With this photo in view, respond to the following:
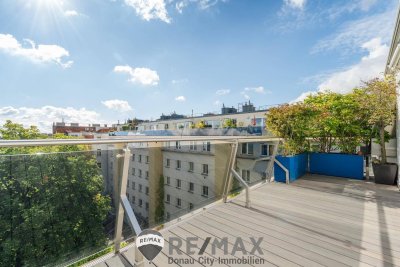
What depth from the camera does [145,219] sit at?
2395mm

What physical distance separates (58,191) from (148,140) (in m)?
0.91

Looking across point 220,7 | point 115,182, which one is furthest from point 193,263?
point 220,7

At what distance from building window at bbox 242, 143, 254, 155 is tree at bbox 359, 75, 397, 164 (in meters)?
3.15

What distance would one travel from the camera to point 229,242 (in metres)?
2.36

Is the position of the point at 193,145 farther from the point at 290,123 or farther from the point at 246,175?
the point at 290,123

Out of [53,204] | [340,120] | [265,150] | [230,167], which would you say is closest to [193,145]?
[230,167]

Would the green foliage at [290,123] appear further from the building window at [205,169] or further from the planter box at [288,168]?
the building window at [205,169]

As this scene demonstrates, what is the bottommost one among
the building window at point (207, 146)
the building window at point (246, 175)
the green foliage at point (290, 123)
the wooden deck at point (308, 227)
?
the wooden deck at point (308, 227)

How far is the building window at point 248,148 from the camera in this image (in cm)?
400

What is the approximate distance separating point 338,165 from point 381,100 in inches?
75.8

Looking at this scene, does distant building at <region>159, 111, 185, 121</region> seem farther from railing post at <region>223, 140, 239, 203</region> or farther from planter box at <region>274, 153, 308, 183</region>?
railing post at <region>223, 140, 239, 203</region>

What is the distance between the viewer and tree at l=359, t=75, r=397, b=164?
505 cm

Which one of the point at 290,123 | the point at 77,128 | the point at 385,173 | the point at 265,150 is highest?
the point at 77,128

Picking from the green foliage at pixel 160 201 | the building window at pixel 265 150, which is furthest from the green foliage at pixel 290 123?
the green foliage at pixel 160 201
